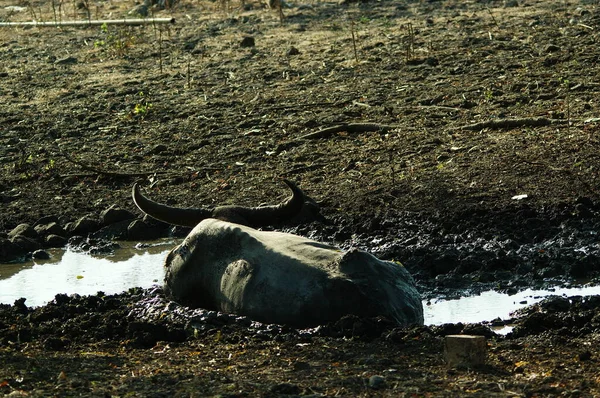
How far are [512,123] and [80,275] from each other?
158 inches

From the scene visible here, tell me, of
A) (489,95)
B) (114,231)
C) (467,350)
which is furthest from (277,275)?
(489,95)

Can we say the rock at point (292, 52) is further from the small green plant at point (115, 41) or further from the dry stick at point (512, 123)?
the dry stick at point (512, 123)

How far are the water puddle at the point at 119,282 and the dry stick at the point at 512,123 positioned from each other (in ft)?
9.74

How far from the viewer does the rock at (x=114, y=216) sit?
9336mm

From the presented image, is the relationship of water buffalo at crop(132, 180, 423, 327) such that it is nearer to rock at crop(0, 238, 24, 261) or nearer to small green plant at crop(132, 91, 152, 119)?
rock at crop(0, 238, 24, 261)

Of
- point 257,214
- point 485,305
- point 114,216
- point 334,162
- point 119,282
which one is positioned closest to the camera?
point 485,305

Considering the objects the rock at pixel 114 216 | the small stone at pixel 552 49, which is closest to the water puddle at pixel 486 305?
the rock at pixel 114 216

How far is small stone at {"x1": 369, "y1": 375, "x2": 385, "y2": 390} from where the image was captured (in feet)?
17.0

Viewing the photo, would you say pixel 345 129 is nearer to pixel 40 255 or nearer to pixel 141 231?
pixel 141 231

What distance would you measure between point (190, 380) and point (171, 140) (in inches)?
236

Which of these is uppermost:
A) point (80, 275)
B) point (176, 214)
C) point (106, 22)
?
point (106, 22)

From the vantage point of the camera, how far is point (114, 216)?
9.34 metres

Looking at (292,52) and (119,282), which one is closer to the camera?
(119,282)

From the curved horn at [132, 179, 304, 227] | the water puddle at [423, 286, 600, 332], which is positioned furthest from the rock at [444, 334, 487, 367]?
the curved horn at [132, 179, 304, 227]
